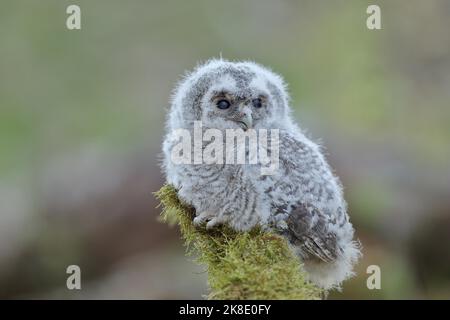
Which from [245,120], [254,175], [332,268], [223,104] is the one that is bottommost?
[332,268]

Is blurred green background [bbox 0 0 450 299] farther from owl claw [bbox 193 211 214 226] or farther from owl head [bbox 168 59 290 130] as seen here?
owl claw [bbox 193 211 214 226]

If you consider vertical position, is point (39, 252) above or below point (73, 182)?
below

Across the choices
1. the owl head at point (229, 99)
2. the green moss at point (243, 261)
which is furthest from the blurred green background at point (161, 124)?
the green moss at point (243, 261)

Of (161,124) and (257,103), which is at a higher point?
(161,124)

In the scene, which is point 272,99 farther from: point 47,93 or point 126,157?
point 47,93

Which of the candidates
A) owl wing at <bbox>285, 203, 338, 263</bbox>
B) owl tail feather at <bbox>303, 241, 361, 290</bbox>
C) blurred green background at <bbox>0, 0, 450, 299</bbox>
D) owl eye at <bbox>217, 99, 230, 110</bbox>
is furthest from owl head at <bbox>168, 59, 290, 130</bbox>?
blurred green background at <bbox>0, 0, 450, 299</bbox>

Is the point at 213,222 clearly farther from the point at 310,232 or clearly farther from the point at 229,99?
the point at 229,99

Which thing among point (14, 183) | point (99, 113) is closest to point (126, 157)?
point (14, 183)

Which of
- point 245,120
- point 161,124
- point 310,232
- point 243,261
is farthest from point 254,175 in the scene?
point 161,124
